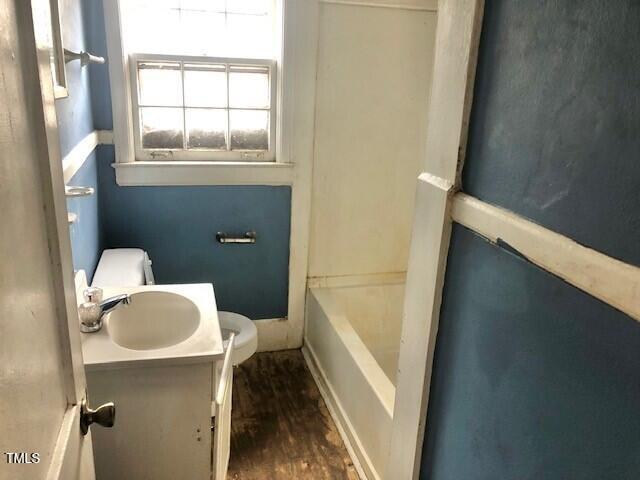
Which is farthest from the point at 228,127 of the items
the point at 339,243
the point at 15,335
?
the point at 15,335

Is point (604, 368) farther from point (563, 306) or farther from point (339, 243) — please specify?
point (339, 243)

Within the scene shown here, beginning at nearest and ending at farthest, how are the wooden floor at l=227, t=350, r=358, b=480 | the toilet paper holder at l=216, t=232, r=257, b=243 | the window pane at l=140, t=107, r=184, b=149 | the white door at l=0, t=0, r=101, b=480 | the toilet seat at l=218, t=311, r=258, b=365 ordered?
1. the white door at l=0, t=0, r=101, b=480
2. the wooden floor at l=227, t=350, r=358, b=480
3. the toilet seat at l=218, t=311, r=258, b=365
4. the window pane at l=140, t=107, r=184, b=149
5. the toilet paper holder at l=216, t=232, r=257, b=243

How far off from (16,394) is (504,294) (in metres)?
0.75

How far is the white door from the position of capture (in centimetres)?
60

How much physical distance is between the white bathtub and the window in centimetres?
83

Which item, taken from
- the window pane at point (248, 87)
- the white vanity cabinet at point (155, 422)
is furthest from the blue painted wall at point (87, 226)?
the window pane at point (248, 87)


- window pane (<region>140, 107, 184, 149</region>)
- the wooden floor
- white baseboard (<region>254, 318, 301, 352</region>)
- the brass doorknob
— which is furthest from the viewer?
white baseboard (<region>254, 318, 301, 352</region>)

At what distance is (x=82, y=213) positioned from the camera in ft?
6.27

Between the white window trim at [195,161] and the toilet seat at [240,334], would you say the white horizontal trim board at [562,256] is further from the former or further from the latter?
the white window trim at [195,161]

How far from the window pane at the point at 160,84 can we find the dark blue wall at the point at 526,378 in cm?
175

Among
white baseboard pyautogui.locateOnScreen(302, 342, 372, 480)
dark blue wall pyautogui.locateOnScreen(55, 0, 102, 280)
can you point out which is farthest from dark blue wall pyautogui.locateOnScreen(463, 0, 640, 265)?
white baseboard pyautogui.locateOnScreen(302, 342, 372, 480)

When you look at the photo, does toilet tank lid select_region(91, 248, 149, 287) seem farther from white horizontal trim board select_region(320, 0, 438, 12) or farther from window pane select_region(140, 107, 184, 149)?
white horizontal trim board select_region(320, 0, 438, 12)

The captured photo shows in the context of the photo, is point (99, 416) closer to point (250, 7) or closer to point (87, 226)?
point (87, 226)

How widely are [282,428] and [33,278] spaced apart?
68.2 inches
